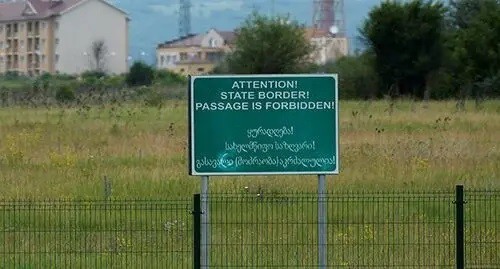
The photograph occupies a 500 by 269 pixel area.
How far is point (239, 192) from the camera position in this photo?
1984 cm

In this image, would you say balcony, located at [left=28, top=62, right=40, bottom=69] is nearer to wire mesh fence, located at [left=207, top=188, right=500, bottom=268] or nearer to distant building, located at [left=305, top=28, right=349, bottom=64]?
distant building, located at [left=305, top=28, right=349, bottom=64]

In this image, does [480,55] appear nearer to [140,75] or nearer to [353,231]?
[140,75]

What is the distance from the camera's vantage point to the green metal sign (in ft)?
41.3

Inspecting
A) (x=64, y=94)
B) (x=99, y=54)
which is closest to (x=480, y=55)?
(x=64, y=94)

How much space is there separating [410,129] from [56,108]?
14965 millimetres

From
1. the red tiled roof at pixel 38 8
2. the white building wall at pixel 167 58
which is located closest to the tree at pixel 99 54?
the red tiled roof at pixel 38 8

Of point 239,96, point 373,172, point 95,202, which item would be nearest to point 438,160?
point 373,172

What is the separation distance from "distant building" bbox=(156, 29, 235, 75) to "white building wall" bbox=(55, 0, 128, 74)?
27.8 feet

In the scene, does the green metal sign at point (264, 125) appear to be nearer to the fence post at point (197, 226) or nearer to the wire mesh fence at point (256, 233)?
the fence post at point (197, 226)

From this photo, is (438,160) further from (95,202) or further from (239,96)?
(239,96)

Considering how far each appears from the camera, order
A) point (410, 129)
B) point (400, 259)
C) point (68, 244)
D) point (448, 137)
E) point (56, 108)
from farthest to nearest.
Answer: point (56, 108), point (410, 129), point (448, 137), point (68, 244), point (400, 259)

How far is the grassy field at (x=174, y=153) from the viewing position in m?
21.5

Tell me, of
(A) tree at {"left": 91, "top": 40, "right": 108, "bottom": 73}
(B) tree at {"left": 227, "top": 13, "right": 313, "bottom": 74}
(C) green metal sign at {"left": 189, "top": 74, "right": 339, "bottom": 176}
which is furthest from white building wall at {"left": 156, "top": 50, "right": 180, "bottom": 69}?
(C) green metal sign at {"left": 189, "top": 74, "right": 339, "bottom": 176}

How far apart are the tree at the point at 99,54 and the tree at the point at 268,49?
151 ft
